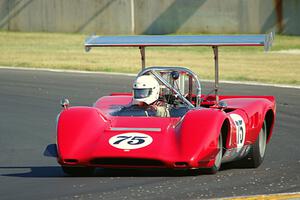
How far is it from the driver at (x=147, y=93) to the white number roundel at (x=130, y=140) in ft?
2.74

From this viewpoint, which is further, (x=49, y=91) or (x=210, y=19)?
(x=210, y=19)

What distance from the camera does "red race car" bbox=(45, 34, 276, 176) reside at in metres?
10.0

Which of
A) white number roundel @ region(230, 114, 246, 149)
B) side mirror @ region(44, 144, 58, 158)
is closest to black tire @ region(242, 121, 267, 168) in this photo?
white number roundel @ region(230, 114, 246, 149)

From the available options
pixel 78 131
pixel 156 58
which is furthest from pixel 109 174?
pixel 156 58

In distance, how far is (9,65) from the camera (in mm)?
27141

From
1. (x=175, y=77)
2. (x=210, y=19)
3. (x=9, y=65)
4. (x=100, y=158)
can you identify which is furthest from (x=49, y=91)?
(x=210, y=19)

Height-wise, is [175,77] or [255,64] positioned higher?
[175,77]

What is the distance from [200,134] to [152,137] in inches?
18.3

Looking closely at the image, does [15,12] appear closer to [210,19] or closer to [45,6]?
[45,6]

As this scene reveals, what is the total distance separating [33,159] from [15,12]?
26726 mm

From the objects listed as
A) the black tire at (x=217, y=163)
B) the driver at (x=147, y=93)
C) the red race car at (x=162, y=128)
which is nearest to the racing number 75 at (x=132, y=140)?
the red race car at (x=162, y=128)

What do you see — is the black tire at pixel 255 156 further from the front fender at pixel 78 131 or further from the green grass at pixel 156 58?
the green grass at pixel 156 58

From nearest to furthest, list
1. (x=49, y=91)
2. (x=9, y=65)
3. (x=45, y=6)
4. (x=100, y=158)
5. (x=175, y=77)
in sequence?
(x=100, y=158)
(x=175, y=77)
(x=49, y=91)
(x=9, y=65)
(x=45, y=6)

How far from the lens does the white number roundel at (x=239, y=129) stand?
10922 mm
